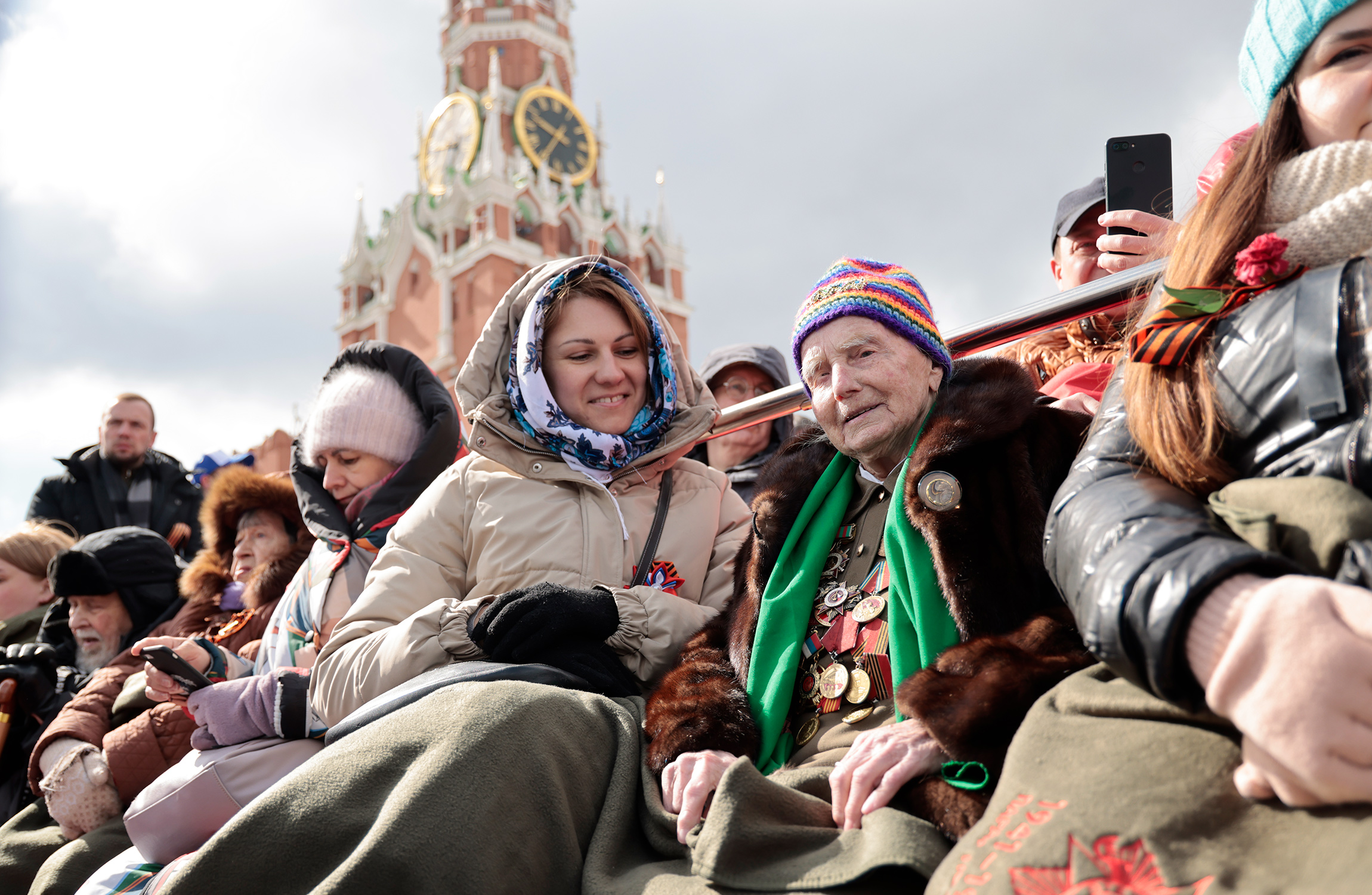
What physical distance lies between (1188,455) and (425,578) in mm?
1954

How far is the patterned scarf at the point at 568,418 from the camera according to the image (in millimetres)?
2930

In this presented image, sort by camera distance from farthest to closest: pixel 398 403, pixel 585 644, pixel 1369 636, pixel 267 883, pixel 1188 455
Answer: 1. pixel 398 403
2. pixel 585 644
3. pixel 267 883
4. pixel 1188 455
5. pixel 1369 636

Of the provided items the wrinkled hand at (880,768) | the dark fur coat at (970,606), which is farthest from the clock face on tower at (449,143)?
the wrinkled hand at (880,768)

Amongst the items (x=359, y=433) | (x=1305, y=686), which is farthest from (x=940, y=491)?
(x=359, y=433)

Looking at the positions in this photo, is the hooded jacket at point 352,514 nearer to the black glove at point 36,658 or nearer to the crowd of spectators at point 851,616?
the crowd of spectators at point 851,616

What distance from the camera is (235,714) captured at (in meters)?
2.60

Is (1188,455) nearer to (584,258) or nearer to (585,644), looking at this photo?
(585,644)

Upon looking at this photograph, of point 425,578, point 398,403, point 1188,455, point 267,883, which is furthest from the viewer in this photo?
point 398,403

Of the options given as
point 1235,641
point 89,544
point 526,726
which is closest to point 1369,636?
point 1235,641

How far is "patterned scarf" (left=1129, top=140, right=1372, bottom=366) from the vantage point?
149 centimetres

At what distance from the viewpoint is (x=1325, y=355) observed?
4.39ft

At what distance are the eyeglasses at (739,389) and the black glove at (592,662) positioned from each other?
2448mm

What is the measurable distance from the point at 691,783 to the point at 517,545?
106 cm

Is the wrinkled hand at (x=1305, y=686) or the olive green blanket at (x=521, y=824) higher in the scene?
the wrinkled hand at (x=1305, y=686)
